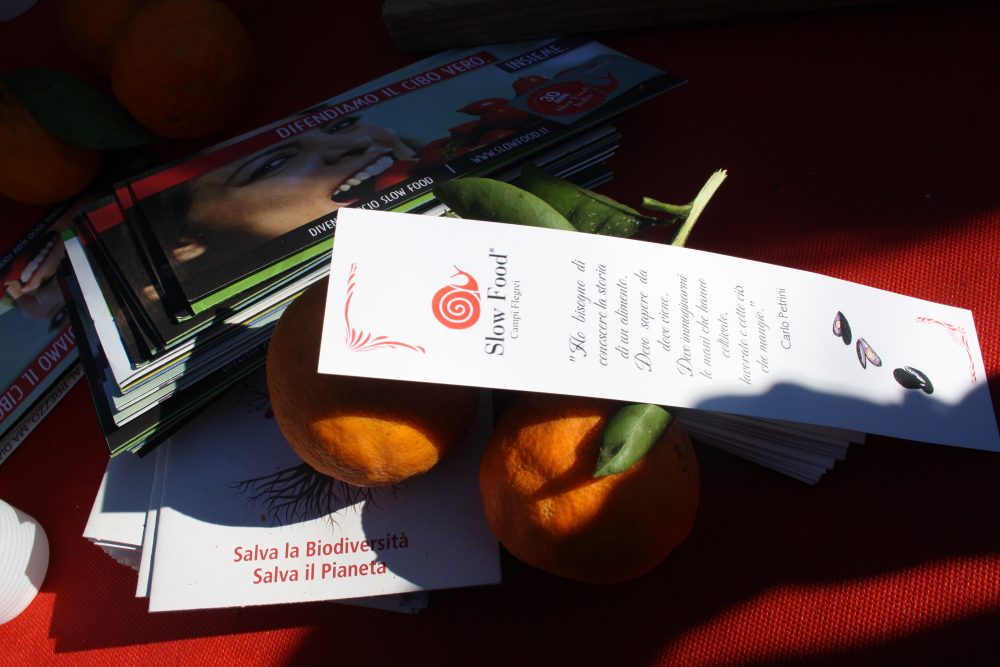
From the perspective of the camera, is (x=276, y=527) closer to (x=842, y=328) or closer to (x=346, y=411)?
(x=346, y=411)

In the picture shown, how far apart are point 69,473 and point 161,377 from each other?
26 cm

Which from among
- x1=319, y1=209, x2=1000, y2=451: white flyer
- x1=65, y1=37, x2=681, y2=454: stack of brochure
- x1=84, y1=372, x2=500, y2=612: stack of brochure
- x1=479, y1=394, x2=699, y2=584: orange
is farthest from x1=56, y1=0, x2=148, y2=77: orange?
x1=479, y1=394, x2=699, y2=584: orange

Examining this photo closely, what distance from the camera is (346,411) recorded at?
500 mm

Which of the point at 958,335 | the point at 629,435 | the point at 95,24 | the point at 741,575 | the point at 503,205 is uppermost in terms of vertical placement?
the point at 95,24

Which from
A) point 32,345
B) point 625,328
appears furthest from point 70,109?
point 625,328

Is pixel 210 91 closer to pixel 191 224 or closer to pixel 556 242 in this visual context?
pixel 191 224

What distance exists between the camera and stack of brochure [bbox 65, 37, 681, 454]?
69cm

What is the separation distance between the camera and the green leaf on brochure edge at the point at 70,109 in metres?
0.84

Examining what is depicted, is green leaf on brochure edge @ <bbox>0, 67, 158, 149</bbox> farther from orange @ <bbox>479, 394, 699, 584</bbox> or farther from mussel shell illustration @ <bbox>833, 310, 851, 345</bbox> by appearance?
mussel shell illustration @ <bbox>833, 310, 851, 345</bbox>

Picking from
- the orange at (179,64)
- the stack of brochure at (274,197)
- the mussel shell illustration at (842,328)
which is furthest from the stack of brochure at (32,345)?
the mussel shell illustration at (842,328)

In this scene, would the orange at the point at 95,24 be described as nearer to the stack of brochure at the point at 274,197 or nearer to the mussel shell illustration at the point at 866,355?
the stack of brochure at the point at 274,197

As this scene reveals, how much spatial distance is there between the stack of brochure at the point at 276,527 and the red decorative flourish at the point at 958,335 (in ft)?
1.47

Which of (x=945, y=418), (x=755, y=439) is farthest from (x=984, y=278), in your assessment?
(x=755, y=439)

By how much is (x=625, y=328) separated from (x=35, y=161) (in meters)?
0.81
